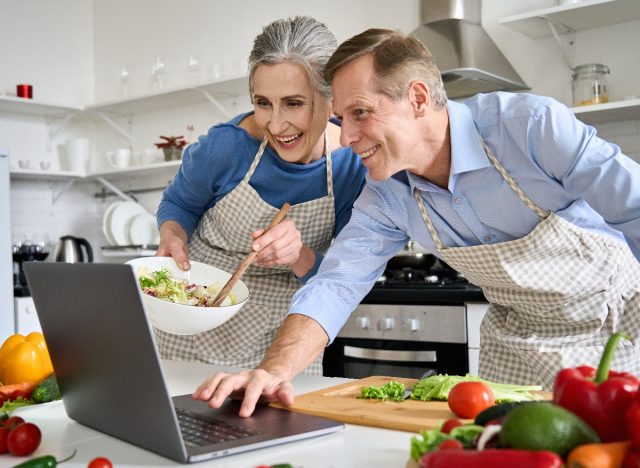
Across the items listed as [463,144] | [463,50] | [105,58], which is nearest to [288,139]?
Answer: [463,144]

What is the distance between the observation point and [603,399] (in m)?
0.78

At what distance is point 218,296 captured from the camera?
5.68 feet

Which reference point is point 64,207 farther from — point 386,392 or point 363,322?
point 386,392

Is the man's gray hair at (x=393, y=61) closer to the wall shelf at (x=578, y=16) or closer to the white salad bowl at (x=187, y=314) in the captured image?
the white salad bowl at (x=187, y=314)

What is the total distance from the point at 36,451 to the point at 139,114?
14.4ft

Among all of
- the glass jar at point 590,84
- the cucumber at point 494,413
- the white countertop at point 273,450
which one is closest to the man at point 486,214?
the white countertop at point 273,450

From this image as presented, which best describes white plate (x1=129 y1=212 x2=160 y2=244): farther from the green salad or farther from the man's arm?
the man's arm

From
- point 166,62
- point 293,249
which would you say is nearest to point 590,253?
point 293,249

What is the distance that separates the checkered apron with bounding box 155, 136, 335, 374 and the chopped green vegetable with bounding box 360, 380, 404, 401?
76 cm

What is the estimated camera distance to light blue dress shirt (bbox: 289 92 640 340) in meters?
1.49

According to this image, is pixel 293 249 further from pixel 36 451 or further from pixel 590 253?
pixel 36 451

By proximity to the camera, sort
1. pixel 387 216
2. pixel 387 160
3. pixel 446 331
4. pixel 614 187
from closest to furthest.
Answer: pixel 614 187
pixel 387 160
pixel 387 216
pixel 446 331

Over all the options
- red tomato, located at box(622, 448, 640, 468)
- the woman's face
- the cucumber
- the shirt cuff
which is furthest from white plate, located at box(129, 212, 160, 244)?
red tomato, located at box(622, 448, 640, 468)

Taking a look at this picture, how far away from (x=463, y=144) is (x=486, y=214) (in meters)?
0.17
